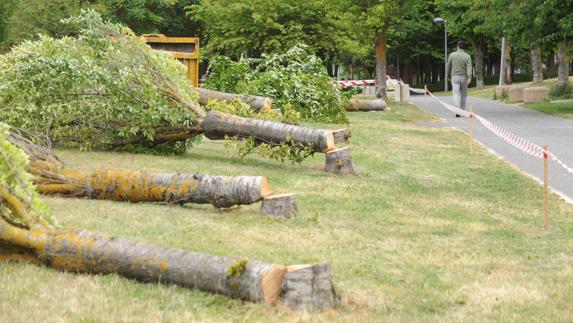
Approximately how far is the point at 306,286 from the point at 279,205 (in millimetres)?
3056

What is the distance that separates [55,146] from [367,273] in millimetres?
7531

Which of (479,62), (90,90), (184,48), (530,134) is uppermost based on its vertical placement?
(184,48)

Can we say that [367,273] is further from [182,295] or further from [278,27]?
[278,27]

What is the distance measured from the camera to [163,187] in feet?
29.0

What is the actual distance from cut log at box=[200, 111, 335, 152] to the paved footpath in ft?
9.94

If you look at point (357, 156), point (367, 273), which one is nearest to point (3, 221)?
point (367, 273)

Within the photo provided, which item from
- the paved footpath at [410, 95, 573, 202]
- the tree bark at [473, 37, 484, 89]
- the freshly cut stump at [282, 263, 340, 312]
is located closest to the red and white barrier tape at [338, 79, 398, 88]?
the paved footpath at [410, 95, 573, 202]

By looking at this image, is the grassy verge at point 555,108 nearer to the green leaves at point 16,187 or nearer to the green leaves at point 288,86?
the green leaves at point 288,86

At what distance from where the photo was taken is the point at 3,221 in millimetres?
6301

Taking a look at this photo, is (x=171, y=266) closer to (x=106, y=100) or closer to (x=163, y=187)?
(x=163, y=187)

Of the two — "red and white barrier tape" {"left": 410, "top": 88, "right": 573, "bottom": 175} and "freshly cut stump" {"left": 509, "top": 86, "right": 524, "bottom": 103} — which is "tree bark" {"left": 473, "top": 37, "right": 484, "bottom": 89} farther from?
"red and white barrier tape" {"left": 410, "top": 88, "right": 573, "bottom": 175}

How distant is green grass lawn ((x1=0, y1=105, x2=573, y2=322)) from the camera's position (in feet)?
18.4

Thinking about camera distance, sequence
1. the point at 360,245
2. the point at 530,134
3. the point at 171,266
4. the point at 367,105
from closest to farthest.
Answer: the point at 171,266
the point at 360,245
the point at 530,134
the point at 367,105

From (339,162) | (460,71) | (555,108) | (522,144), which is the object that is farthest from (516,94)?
(339,162)
